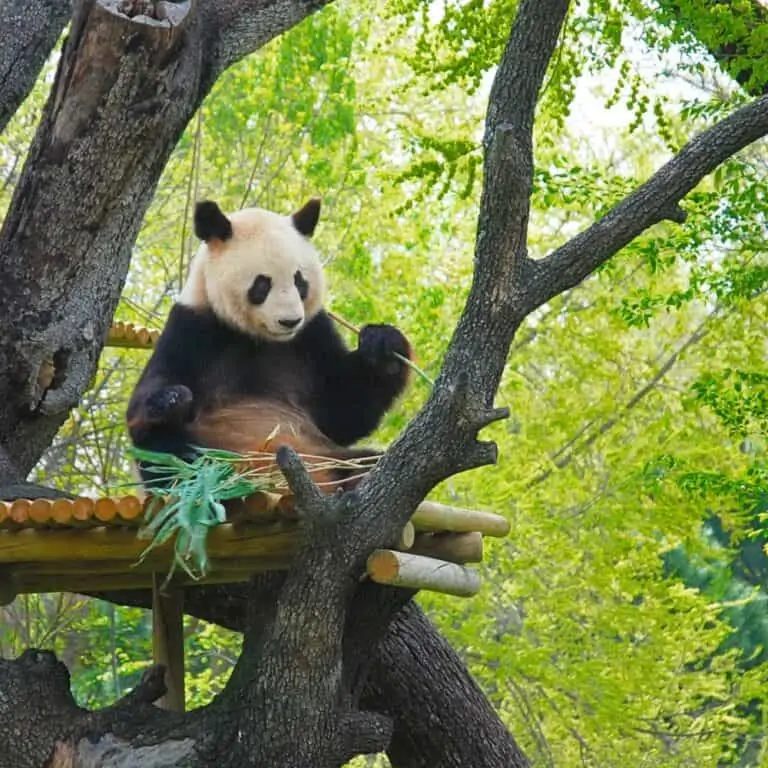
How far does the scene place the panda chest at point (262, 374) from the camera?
3375 millimetres

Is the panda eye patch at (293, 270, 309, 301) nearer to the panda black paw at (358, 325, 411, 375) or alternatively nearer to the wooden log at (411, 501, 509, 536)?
the panda black paw at (358, 325, 411, 375)

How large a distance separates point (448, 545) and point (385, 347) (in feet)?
1.91

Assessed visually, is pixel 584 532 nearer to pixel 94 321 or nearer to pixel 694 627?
pixel 694 627

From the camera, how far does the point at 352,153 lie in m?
7.32

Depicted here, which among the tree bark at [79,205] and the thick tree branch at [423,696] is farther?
the thick tree branch at [423,696]

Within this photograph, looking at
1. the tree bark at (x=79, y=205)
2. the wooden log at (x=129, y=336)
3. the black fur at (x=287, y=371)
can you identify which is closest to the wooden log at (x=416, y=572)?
the black fur at (x=287, y=371)

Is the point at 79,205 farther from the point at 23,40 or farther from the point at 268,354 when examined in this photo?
the point at 23,40

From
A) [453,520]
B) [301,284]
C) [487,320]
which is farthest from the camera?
[301,284]

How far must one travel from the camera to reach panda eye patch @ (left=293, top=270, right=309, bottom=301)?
335 centimetres

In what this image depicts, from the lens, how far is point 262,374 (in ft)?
11.3

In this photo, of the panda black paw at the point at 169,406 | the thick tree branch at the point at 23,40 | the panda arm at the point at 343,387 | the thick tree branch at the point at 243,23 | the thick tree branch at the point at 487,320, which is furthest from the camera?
the thick tree branch at the point at 23,40

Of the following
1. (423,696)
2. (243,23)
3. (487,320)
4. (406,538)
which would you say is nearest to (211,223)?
(243,23)

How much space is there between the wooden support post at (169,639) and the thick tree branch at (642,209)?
1.33 metres

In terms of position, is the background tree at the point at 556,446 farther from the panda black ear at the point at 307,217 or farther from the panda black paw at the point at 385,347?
the panda black paw at the point at 385,347
